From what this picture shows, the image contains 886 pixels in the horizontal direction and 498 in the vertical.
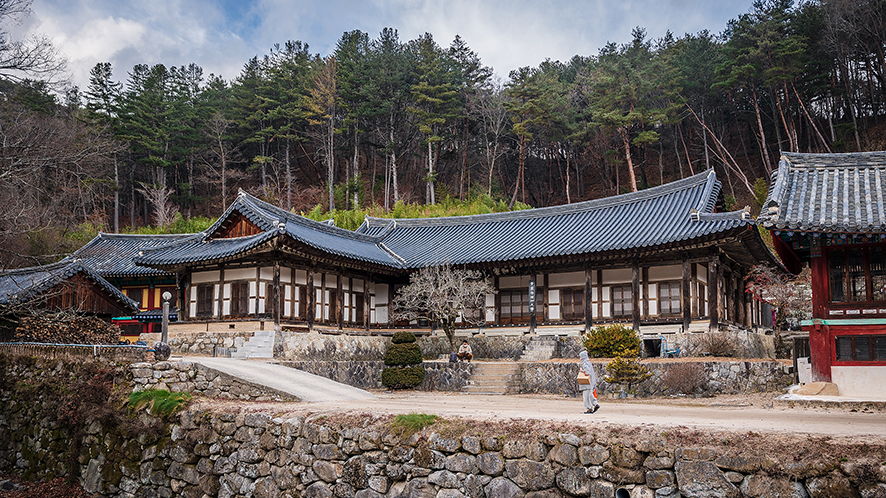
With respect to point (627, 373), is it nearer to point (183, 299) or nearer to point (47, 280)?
point (47, 280)

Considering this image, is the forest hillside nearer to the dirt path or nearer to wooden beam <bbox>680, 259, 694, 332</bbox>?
wooden beam <bbox>680, 259, 694, 332</bbox>

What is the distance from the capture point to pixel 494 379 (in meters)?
23.7

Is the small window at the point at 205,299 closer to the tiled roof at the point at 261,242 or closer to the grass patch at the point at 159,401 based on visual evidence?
the tiled roof at the point at 261,242

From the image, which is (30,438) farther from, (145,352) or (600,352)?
(600,352)

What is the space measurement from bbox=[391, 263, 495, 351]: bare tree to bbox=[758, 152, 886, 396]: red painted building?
1500cm

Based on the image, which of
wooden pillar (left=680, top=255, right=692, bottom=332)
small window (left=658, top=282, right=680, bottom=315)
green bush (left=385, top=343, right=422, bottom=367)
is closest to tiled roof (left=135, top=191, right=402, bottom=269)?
green bush (left=385, top=343, right=422, bottom=367)

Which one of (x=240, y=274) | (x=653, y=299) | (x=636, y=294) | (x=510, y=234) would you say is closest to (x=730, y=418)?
(x=636, y=294)

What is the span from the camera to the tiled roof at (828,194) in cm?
1391

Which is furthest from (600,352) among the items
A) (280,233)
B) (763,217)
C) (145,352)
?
(145,352)

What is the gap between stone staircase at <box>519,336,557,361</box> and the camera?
28453mm

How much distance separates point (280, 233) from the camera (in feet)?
80.3

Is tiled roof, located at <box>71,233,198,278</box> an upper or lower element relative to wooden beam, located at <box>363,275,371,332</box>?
upper

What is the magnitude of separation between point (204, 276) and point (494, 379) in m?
13.8

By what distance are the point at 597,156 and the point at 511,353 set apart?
1450 inches
